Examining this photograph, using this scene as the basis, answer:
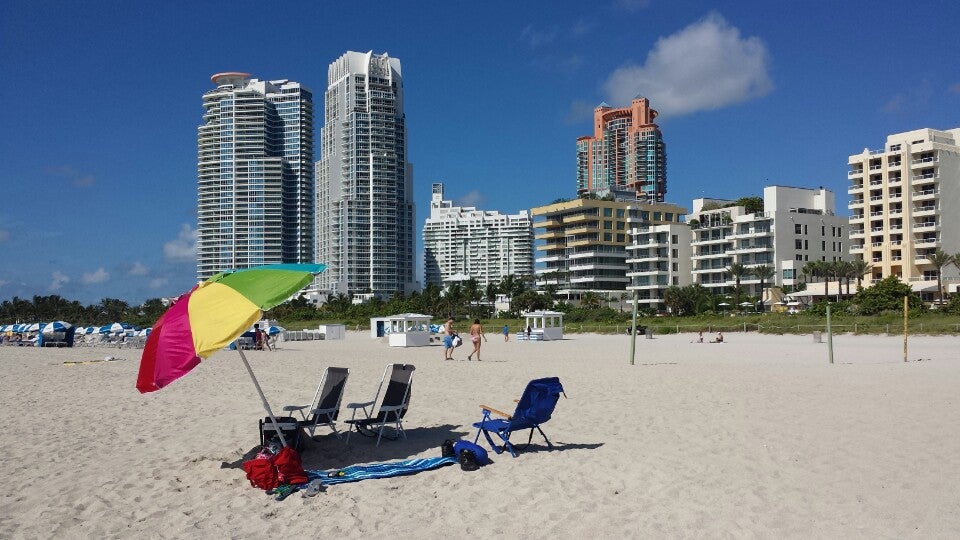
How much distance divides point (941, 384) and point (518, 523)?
1168 cm

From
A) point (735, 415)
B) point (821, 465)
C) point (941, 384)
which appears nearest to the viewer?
point (821, 465)

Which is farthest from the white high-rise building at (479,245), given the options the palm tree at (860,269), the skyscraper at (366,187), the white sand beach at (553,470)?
the white sand beach at (553,470)

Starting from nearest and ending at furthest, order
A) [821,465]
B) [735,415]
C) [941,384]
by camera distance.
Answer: [821,465] → [735,415] → [941,384]

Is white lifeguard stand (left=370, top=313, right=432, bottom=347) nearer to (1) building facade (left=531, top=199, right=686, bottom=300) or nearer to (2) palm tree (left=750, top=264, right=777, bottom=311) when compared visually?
(2) palm tree (left=750, top=264, right=777, bottom=311)

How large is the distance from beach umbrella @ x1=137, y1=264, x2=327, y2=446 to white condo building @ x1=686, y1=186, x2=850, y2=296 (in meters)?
75.5

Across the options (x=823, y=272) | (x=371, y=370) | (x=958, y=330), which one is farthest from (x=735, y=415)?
(x=823, y=272)

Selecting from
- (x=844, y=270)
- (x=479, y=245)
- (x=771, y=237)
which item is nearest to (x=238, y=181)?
(x=479, y=245)

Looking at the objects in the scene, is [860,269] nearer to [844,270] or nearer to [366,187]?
[844,270]

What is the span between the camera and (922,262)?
2677 inches

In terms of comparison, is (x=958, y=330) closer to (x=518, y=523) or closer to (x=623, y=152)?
(x=518, y=523)

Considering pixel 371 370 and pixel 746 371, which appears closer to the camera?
pixel 746 371

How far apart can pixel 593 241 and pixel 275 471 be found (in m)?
91.8

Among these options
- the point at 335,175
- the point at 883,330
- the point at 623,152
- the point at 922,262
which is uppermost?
the point at 623,152

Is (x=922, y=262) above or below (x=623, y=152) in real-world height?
below
